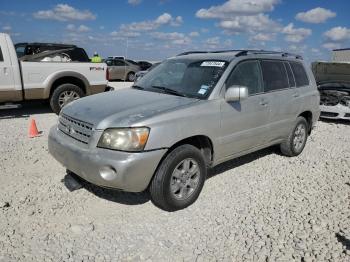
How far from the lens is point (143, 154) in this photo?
11.6 ft

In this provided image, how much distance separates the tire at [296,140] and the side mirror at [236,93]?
204cm

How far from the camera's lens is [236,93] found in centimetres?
422

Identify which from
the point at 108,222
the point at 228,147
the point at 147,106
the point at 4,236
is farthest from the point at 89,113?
the point at 228,147

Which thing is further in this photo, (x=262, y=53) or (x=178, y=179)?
(x=262, y=53)

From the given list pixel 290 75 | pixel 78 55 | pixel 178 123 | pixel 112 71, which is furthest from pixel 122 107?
pixel 112 71

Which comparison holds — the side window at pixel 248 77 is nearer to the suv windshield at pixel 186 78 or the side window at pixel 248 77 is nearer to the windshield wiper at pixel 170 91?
the suv windshield at pixel 186 78

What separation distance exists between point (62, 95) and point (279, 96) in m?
5.88

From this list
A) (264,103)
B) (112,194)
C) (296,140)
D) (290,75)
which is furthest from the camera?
(296,140)

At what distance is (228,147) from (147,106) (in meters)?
1.24

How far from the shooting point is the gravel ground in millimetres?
3271

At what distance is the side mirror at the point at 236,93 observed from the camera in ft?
13.8

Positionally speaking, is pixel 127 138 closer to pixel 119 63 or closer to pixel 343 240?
pixel 343 240

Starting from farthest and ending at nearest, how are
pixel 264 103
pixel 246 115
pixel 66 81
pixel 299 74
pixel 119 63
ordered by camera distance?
pixel 119 63 → pixel 66 81 → pixel 299 74 → pixel 264 103 → pixel 246 115

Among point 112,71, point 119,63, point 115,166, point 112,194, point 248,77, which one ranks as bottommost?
point 112,71
